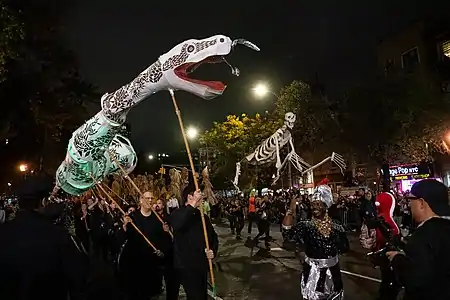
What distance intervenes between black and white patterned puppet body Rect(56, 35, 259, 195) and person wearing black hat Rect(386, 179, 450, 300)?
10.5 feet

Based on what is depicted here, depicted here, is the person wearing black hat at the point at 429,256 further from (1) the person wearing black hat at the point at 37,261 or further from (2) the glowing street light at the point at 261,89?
(2) the glowing street light at the point at 261,89

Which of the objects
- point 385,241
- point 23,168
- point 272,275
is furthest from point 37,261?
point 23,168

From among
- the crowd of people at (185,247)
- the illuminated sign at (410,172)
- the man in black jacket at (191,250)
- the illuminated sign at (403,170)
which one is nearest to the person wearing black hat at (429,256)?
the crowd of people at (185,247)

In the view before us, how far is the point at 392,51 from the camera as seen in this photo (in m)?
38.4

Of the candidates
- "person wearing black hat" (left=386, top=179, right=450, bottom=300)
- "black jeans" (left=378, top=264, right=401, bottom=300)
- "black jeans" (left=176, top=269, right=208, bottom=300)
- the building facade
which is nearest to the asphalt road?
"black jeans" (left=378, top=264, right=401, bottom=300)

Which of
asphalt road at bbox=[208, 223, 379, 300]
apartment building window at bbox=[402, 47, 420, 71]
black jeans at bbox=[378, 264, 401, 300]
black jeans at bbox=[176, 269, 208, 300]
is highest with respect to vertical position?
apartment building window at bbox=[402, 47, 420, 71]

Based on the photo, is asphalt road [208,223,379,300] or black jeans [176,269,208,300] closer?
black jeans [176,269,208,300]

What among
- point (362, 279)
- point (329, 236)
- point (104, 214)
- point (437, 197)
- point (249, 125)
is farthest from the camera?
point (249, 125)

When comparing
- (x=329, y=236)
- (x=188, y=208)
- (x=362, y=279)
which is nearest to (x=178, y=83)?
(x=188, y=208)

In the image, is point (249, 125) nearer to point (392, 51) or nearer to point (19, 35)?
point (392, 51)

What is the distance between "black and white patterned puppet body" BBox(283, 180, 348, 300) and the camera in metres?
5.65

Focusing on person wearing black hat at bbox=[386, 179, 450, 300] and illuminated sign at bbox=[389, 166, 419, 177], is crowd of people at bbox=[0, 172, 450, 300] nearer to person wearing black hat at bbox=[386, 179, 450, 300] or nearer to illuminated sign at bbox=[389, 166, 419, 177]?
person wearing black hat at bbox=[386, 179, 450, 300]

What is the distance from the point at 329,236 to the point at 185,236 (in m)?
1.78

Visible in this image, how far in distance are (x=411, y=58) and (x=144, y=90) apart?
3244 cm
